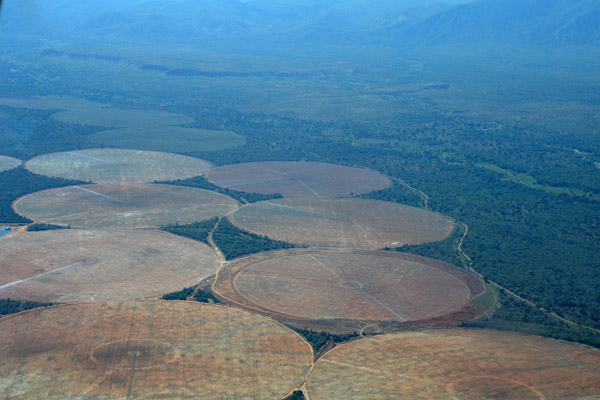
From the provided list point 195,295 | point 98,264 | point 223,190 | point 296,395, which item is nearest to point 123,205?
point 223,190

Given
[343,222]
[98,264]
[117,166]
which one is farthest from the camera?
[117,166]

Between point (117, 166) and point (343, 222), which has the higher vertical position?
point (117, 166)

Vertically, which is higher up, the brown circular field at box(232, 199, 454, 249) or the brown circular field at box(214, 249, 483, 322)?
the brown circular field at box(232, 199, 454, 249)

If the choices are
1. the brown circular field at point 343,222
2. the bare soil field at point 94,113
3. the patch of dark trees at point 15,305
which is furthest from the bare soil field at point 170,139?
the patch of dark trees at point 15,305

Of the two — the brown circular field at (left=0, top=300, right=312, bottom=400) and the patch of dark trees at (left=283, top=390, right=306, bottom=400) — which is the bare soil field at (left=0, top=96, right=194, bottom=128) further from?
the patch of dark trees at (left=283, top=390, right=306, bottom=400)

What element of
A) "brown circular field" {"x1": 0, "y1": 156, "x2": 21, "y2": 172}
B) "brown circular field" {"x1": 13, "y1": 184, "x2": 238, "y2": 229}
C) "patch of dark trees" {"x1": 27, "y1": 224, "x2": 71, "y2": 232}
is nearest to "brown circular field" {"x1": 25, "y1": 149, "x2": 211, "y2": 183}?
"brown circular field" {"x1": 0, "y1": 156, "x2": 21, "y2": 172}

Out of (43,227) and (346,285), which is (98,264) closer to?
(43,227)

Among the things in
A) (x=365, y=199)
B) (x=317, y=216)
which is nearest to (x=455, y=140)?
(x=365, y=199)
